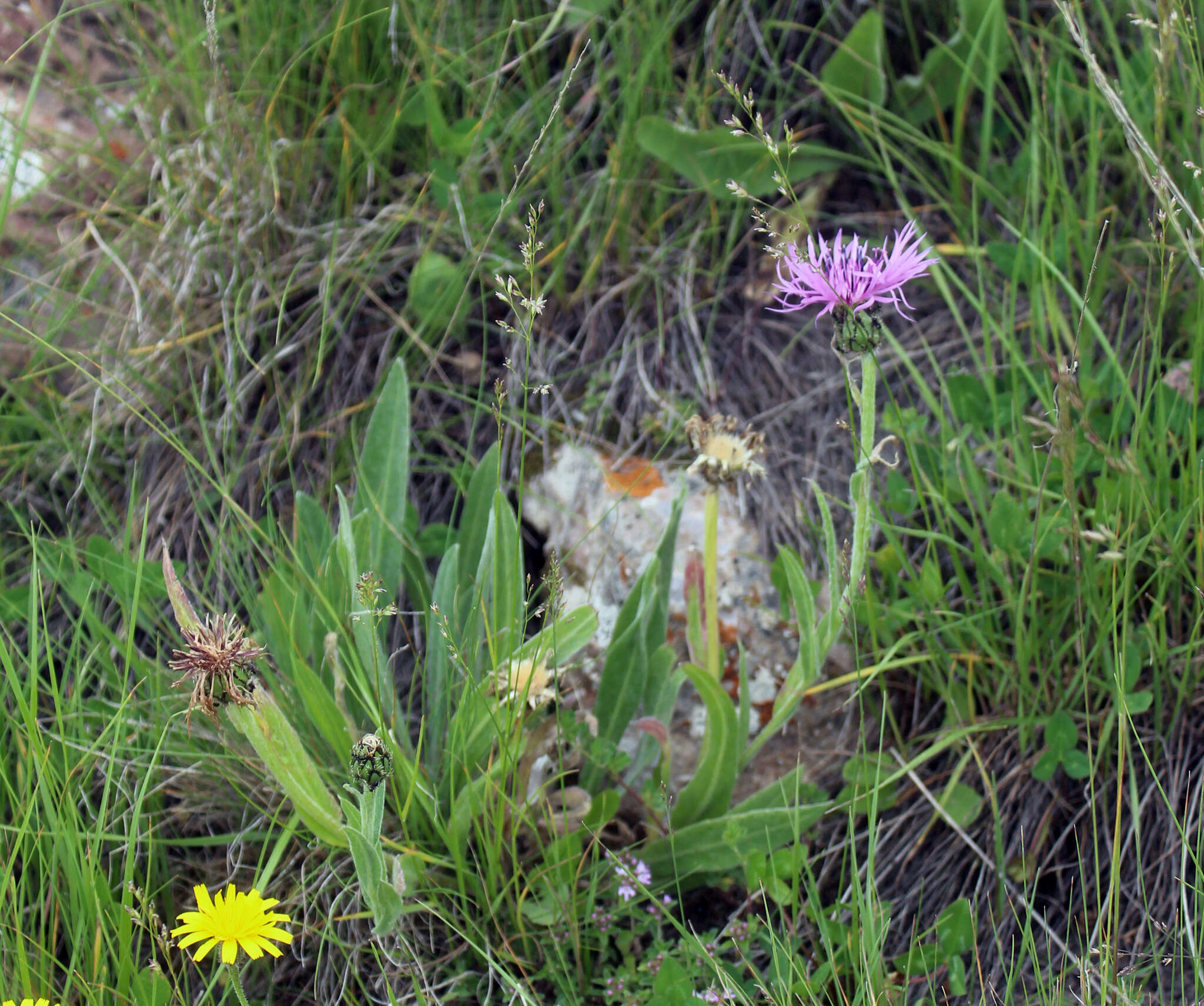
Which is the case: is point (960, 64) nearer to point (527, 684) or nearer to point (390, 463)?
point (390, 463)

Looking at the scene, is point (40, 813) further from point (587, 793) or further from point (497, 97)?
point (497, 97)

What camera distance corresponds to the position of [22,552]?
204 cm

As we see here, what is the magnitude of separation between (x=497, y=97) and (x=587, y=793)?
5.09 ft

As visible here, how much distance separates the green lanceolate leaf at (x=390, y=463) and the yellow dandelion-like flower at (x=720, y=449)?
55 cm

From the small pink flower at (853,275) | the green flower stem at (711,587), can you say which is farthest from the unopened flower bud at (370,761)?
the small pink flower at (853,275)

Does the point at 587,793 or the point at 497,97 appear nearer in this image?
the point at 587,793

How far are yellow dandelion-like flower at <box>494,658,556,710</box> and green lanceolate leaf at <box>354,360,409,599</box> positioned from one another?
40 cm

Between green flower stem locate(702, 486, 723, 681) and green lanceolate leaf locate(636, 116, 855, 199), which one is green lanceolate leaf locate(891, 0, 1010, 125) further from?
green flower stem locate(702, 486, 723, 681)

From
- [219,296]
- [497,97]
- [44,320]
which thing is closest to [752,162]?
[497,97]

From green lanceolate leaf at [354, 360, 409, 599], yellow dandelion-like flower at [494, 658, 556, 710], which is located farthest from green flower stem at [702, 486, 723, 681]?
green lanceolate leaf at [354, 360, 409, 599]

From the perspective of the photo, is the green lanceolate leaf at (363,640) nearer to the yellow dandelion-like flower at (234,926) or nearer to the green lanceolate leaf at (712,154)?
the yellow dandelion-like flower at (234,926)

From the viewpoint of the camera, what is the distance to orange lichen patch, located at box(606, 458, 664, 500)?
2.12m

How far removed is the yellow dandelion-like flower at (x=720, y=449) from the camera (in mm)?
1621

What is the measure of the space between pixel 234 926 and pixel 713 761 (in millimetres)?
746
